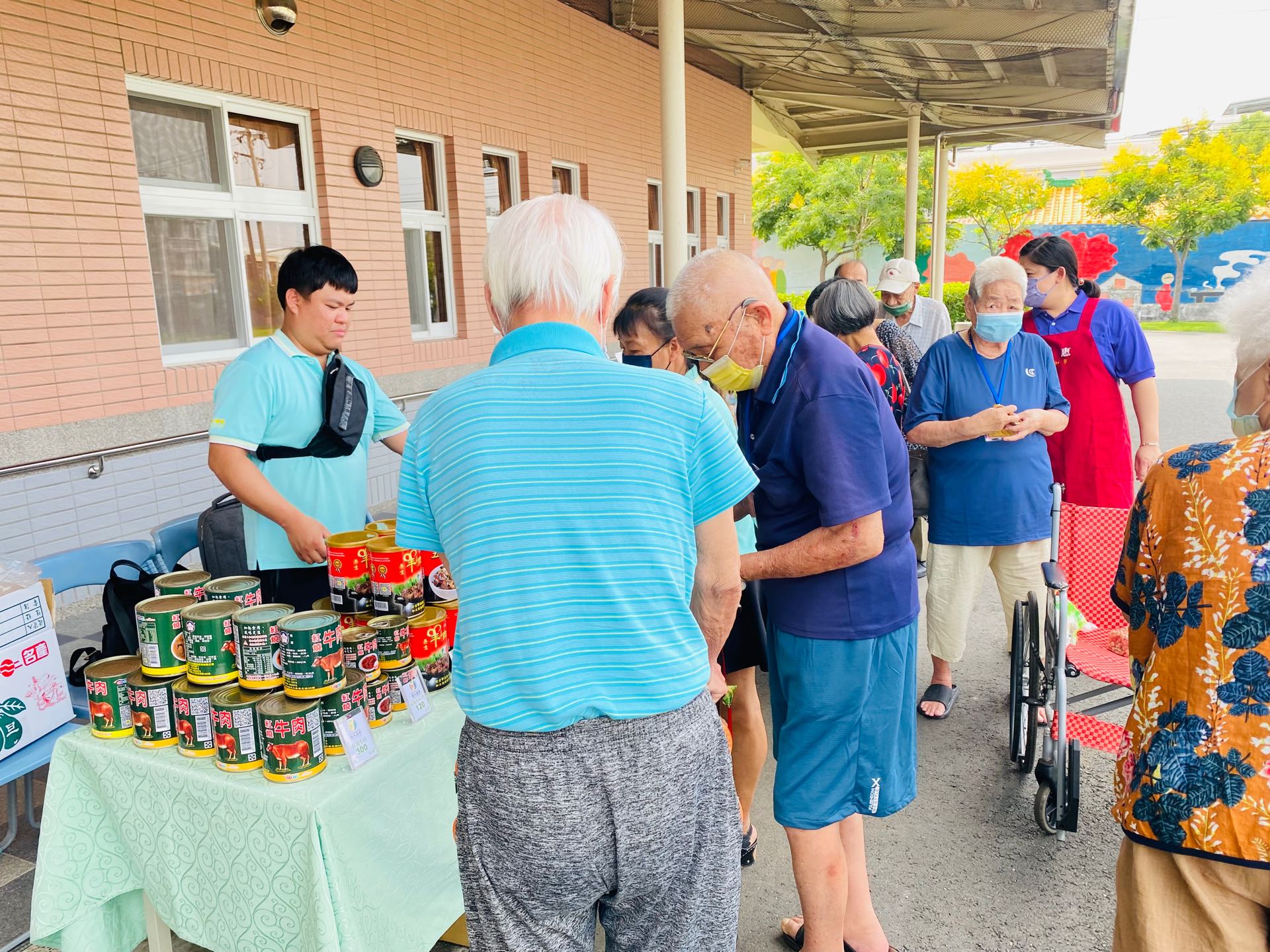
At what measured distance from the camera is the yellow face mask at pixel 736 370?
1.97 meters

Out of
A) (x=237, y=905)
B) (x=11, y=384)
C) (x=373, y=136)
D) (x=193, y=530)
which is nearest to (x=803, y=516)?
(x=237, y=905)

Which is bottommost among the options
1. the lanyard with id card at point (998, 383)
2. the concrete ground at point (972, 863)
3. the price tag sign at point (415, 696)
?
the concrete ground at point (972, 863)

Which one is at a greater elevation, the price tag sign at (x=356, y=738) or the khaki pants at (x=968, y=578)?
the price tag sign at (x=356, y=738)

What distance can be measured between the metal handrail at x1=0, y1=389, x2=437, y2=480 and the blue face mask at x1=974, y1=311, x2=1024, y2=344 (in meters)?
2.71

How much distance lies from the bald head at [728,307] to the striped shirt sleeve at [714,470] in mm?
656

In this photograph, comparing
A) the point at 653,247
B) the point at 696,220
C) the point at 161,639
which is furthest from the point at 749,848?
the point at 696,220

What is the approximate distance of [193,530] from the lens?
11.6 ft

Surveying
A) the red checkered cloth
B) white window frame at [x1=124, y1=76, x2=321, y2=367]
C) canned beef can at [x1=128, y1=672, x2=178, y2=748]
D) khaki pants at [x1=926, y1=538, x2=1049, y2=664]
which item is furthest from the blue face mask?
white window frame at [x1=124, y1=76, x2=321, y2=367]

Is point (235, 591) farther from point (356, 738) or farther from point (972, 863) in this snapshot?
point (972, 863)

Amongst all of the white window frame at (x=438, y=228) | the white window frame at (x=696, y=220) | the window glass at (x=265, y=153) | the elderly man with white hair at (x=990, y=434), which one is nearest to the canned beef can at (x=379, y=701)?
the elderly man with white hair at (x=990, y=434)

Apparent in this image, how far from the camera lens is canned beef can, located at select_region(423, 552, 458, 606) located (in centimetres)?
219

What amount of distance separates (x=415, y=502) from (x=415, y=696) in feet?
2.57

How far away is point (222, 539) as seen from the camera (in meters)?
3.30

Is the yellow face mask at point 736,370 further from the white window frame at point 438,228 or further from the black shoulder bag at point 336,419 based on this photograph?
the white window frame at point 438,228
